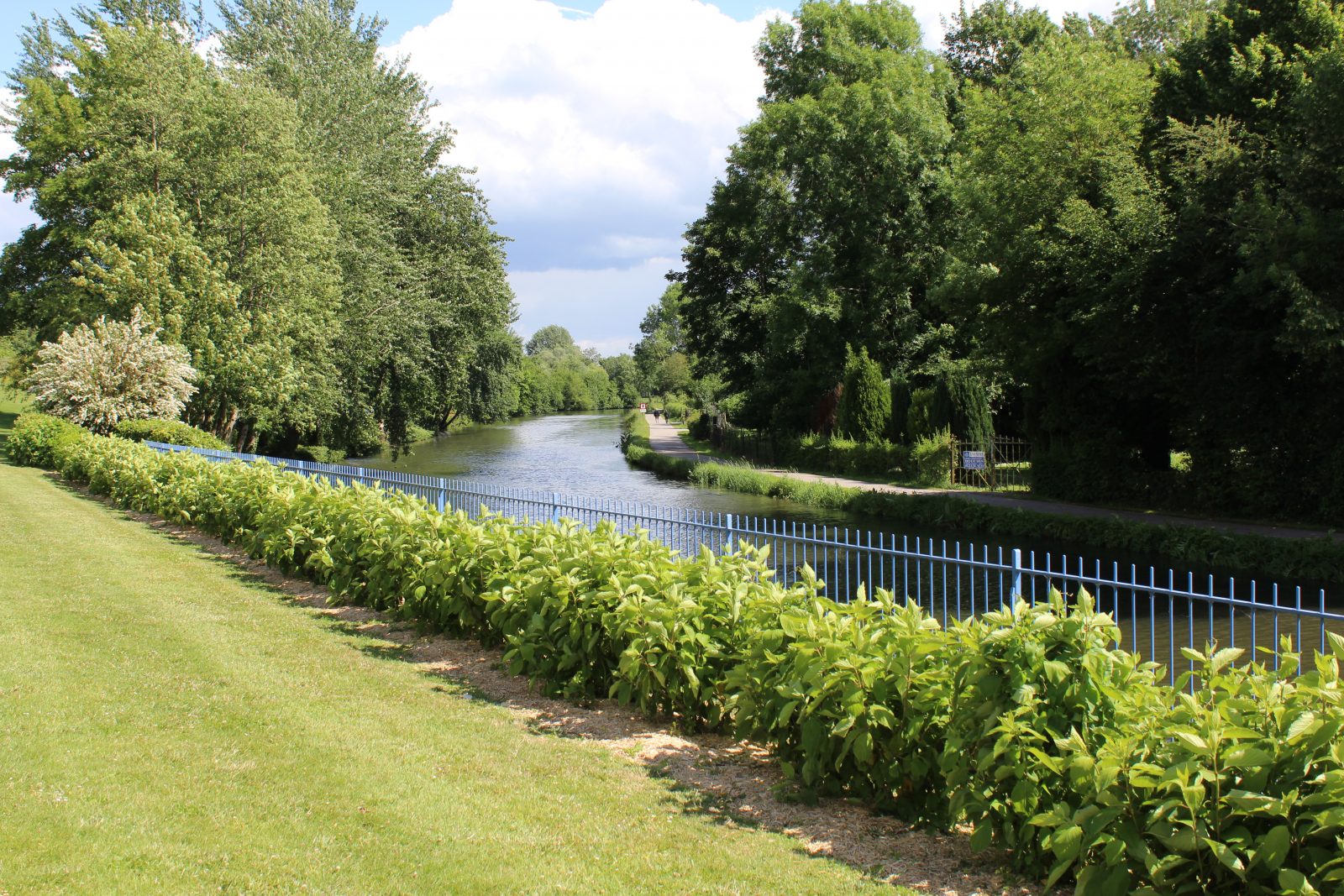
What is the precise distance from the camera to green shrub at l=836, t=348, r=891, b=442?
32250 millimetres

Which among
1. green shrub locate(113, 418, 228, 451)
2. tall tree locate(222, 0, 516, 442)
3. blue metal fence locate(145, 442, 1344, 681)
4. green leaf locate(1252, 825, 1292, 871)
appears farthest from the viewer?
tall tree locate(222, 0, 516, 442)

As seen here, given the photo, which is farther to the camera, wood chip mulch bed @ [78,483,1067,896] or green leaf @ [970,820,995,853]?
wood chip mulch bed @ [78,483,1067,896]

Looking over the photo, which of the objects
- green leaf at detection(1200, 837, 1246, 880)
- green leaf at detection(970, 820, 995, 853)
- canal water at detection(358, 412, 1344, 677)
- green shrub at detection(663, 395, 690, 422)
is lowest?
canal water at detection(358, 412, 1344, 677)

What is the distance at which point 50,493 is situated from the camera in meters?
17.5

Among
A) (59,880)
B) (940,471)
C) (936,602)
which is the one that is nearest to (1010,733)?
(59,880)

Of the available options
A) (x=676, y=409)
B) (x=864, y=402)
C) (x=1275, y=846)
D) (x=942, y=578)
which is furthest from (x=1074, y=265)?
(x=676, y=409)

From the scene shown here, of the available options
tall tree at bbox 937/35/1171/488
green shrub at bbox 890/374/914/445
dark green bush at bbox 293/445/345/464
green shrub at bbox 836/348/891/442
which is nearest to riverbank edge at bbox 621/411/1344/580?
tall tree at bbox 937/35/1171/488

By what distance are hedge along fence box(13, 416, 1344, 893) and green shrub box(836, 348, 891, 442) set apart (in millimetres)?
25645

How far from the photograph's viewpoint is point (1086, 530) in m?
17.6

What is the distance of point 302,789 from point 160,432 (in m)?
20.2

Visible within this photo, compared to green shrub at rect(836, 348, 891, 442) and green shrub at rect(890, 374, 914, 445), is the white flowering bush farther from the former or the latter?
green shrub at rect(890, 374, 914, 445)

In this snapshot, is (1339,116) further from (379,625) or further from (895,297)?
(895,297)

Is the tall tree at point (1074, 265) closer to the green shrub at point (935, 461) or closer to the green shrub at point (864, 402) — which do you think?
the green shrub at point (935, 461)

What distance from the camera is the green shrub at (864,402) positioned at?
32.2m
